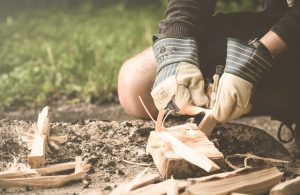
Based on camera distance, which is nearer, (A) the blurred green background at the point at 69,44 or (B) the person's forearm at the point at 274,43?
(B) the person's forearm at the point at 274,43

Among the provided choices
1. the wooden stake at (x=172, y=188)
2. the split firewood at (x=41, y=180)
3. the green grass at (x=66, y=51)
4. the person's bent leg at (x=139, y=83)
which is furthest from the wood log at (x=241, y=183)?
the green grass at (x=66, y=51)

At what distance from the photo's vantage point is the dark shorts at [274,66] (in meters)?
3.36

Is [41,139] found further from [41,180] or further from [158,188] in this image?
[158,188]

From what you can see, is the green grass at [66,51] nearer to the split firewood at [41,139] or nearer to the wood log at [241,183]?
the split firewood at [41,139]

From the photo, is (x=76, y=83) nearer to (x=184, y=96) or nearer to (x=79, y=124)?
(x=79, y=124)

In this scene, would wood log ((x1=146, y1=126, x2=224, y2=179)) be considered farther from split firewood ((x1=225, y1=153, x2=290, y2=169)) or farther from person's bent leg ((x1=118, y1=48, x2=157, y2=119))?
person's bent leg ((x1=118, y1=48, x2=157, y2=119))

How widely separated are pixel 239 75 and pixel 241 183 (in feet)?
2.19

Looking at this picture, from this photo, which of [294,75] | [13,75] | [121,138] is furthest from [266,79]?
[13,75]

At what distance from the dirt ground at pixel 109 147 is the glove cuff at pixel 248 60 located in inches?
17.0

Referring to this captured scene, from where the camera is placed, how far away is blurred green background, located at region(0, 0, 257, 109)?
16.7 ft

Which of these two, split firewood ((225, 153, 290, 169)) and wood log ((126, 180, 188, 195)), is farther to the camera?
split firewood ((225, 153, 290, 169))

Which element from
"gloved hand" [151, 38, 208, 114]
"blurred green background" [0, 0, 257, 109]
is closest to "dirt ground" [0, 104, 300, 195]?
"gloved hand" [151, 38, 208, 114]

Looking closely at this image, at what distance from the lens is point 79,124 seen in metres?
3.18

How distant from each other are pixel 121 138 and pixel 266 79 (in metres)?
1.01
